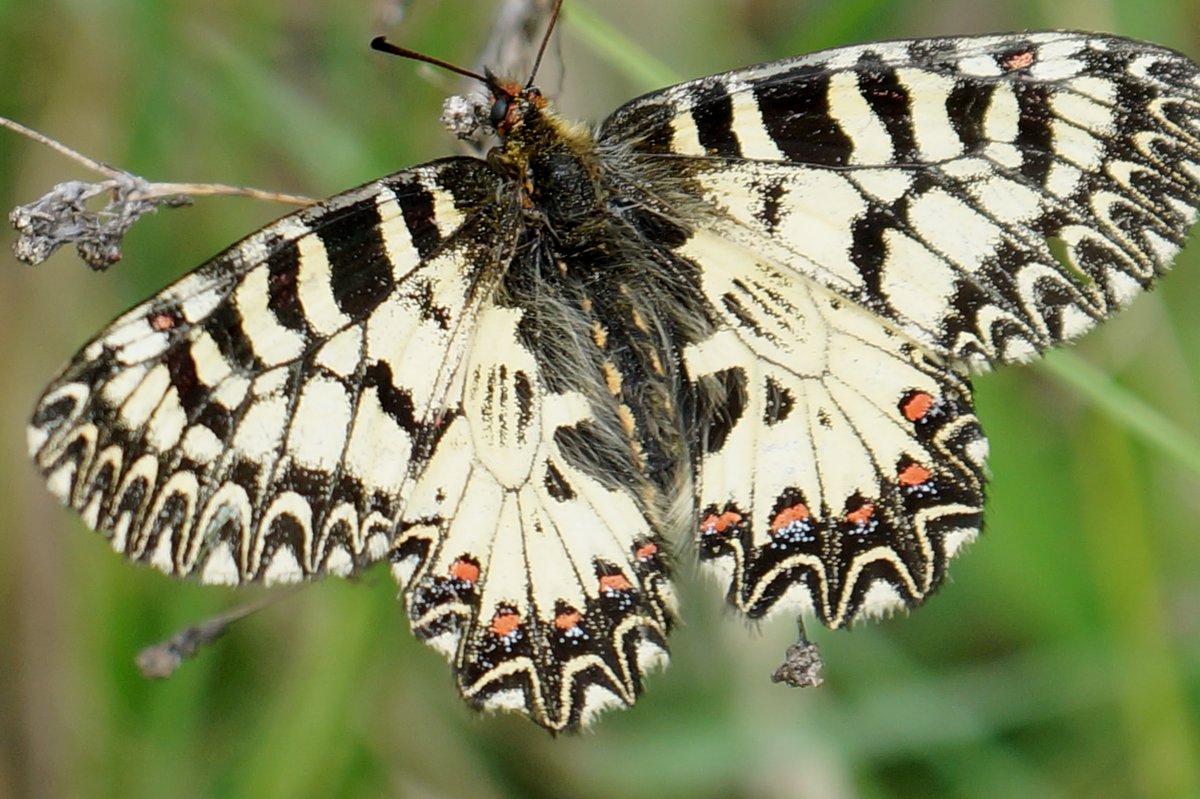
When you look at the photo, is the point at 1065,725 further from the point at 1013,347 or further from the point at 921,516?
the point at 1013,347

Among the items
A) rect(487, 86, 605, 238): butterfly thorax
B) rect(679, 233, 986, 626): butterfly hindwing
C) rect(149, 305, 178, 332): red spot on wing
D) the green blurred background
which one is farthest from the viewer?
the green blurred background

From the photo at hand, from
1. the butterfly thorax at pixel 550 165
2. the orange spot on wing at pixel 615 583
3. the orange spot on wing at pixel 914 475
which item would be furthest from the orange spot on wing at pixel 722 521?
the butterfly thorax at pixel 550 165

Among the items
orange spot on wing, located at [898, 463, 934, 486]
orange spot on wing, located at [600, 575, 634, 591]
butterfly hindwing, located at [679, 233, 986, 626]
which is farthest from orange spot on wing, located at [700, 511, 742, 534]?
orange spot on wing, located at [898, 463, 934, 486]

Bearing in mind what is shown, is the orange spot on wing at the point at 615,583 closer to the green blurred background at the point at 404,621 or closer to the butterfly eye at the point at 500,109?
the green blurred background at the point at 404,621

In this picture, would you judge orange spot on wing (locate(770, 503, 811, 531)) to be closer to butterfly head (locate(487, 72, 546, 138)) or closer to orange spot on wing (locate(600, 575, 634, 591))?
orange spot on wing (locate(600, 575, 634, 591))

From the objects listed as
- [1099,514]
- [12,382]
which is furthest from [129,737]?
[1099,514]
